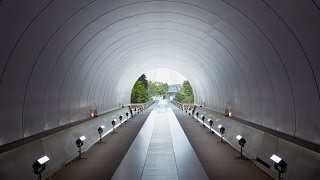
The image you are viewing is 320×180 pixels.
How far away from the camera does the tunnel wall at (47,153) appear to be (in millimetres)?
7984

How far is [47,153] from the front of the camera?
10.6 meters

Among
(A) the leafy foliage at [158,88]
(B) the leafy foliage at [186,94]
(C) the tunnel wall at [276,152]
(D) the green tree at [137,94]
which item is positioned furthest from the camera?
(A) the leafy foliage at [158,88]

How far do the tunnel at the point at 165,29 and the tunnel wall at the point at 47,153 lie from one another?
0.20ft

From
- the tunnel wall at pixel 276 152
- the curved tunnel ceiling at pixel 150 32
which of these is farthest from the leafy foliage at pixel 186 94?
the tunnel wall at pixel 276 152

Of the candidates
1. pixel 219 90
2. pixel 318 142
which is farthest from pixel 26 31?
pixel 219 90

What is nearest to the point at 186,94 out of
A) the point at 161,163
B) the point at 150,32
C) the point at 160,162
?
the point at 150,32

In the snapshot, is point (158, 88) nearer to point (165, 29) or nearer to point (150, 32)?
point (150, 32)

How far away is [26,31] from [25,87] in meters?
2.19

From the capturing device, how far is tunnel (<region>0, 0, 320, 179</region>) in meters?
8.12

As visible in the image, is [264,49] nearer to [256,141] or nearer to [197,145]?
[256,141]

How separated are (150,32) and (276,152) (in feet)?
40.3

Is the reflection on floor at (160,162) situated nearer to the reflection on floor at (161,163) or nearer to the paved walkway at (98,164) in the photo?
the reflection on floor at (161,163)

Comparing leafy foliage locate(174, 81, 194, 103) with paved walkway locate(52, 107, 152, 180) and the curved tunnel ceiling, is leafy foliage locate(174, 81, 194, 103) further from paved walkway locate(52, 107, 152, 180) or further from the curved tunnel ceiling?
paved walkway locate(52, 107, 152, 180)

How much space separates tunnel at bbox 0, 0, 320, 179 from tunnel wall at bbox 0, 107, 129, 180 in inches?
2.4
